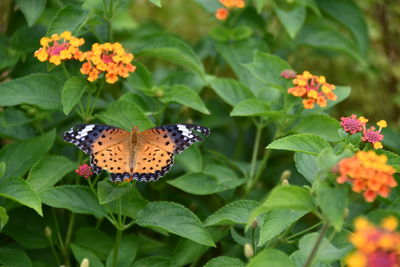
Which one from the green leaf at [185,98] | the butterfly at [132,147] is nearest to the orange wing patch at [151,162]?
the butterfly at [132,147]

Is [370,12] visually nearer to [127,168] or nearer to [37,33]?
[37,33]

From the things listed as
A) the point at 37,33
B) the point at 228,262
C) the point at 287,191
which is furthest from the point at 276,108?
the point at 37,33

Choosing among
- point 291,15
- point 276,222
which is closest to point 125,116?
point 276,222

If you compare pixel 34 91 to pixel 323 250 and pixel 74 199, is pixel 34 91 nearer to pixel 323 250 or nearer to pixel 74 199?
pixel 74 199

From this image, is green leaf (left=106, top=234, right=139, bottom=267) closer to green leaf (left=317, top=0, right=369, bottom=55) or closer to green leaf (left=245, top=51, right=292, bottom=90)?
green leaf (left=245, top=51, right=292, bottom=90)

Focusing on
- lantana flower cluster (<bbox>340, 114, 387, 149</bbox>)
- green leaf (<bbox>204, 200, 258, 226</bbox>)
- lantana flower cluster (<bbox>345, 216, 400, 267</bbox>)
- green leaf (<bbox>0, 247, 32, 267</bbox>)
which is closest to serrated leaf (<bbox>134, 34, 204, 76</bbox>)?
green leaf (<bbox>204, 200, 258, 226</bbox>)

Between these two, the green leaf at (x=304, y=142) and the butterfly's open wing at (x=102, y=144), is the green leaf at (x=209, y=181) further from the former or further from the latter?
the green leaf at (x=304, y=142)
